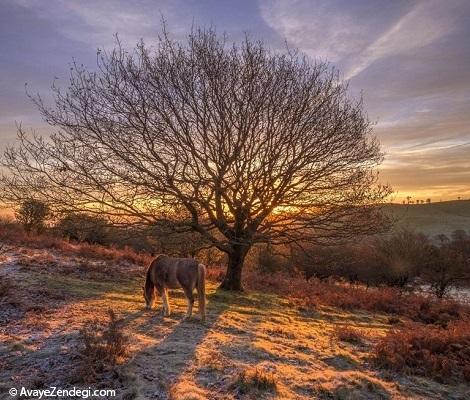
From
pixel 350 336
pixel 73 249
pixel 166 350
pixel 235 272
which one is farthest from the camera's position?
pixel 73 249

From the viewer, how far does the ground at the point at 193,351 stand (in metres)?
6.30

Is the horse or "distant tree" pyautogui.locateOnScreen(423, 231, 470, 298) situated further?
"distant tree" pyautogui.locateOnScreen(423, 231, 470, 298)

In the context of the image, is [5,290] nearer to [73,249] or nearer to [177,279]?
[177,279]

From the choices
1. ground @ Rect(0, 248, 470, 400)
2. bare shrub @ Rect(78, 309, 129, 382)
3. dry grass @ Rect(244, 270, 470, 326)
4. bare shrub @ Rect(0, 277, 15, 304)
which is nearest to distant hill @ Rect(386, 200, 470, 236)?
dry grass @ Rect(244, 270, 470, 326)

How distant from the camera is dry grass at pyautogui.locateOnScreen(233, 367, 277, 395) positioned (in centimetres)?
626

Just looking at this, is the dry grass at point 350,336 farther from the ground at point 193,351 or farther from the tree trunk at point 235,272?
the tree trunk at point 235,272

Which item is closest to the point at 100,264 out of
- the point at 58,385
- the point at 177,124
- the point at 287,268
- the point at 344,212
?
the point at 177,124

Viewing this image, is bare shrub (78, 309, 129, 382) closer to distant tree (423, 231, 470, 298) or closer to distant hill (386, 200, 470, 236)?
distant tree (423, 231, 470, 298)

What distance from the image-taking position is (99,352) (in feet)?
21.8

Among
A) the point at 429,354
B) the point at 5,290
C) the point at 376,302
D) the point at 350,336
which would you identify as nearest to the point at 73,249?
the point at 5,290

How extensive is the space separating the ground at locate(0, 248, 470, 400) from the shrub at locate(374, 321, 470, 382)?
305 mm

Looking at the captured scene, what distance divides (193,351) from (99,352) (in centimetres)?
175

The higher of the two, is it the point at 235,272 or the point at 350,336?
the point at 235,272

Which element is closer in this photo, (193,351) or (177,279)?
(193,351)
